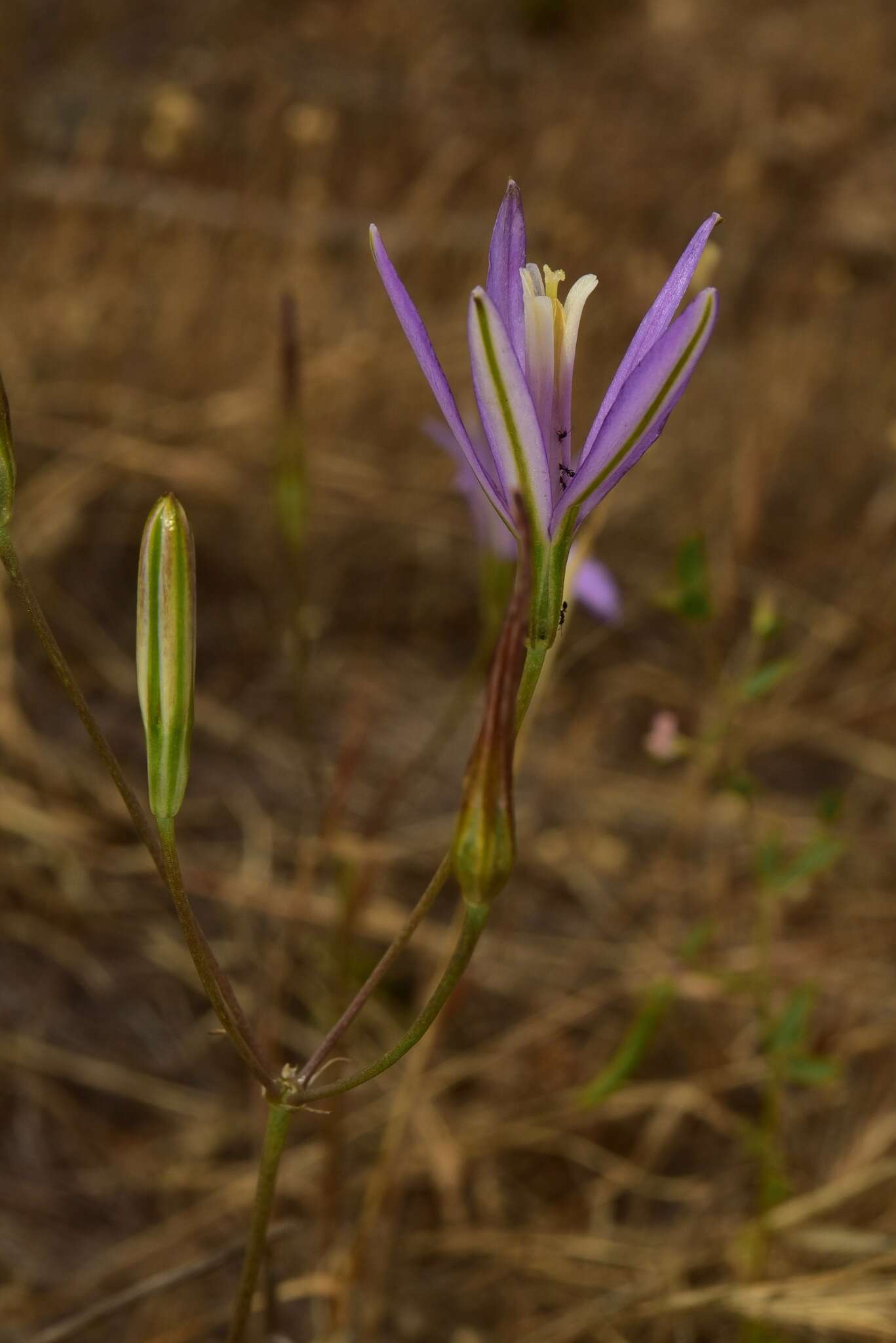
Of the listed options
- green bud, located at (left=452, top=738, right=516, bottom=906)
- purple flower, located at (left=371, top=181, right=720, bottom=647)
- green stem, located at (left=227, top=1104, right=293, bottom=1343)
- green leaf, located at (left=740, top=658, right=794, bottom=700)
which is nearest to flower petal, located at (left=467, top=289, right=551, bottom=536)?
purple flower, located at (left=371, top=181, right=720, bottom=647)

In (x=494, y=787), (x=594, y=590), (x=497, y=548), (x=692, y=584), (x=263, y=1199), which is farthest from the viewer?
(x=594, y=590)

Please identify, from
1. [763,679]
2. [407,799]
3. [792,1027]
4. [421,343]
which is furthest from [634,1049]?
[407,799]

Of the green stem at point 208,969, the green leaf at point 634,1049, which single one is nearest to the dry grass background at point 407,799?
the green leaf at point 634,1049

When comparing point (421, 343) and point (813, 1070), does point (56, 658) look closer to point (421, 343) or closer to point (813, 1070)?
point (421, 343)

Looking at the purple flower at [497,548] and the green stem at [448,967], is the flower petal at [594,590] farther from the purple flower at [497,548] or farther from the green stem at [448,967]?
the green stem at [448,967]

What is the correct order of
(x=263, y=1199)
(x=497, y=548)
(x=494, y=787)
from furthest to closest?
(x=497, y=548), (x=263, y=1199), (x=494, y=787)

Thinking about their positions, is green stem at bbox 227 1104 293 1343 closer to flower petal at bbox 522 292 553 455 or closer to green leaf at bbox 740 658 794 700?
flower petal at bbox 522 292 553 455
